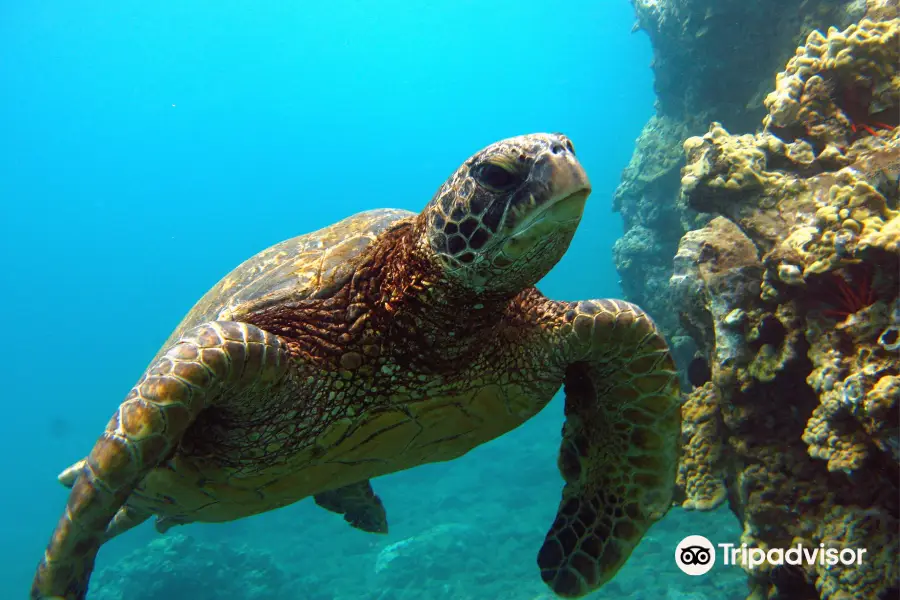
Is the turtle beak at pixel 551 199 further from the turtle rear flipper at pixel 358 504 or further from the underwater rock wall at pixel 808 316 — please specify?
the turtle rear flipper at pixel 358 504

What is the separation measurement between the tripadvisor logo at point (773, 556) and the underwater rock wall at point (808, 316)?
41mm

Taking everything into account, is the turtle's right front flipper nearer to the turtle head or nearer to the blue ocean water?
the turtle head

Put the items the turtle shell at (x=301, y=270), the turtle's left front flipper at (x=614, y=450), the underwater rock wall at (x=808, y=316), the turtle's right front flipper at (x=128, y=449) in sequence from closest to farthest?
the turtle's right front flipper at (x=128, y=449) < the underwater rock wall at (x=808, y=316) < the turtle shell at (x=301, y=270) < the turtle's left front flipper at (x=614, y=450)

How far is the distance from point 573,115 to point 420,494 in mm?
115201

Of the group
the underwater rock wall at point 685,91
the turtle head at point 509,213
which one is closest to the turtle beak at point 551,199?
the turtle head at point 509,213

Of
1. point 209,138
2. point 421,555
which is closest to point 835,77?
point 421,555

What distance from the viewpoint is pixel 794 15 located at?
738cm

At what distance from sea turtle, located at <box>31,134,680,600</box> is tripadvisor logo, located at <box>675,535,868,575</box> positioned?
75cm

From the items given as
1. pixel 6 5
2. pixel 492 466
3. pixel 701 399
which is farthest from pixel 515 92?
pixel 701 399

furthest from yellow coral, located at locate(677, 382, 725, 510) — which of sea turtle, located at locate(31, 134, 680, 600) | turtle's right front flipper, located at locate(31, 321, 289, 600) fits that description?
turtle's right front flipper, located at locate(31, 321, 289, 600)

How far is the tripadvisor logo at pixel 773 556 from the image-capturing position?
2.57 metres

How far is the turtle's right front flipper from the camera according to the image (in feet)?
6.19

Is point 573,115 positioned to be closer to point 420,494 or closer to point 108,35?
point 108,35

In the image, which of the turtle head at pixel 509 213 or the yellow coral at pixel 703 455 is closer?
the turtle head at pixel 509 213
